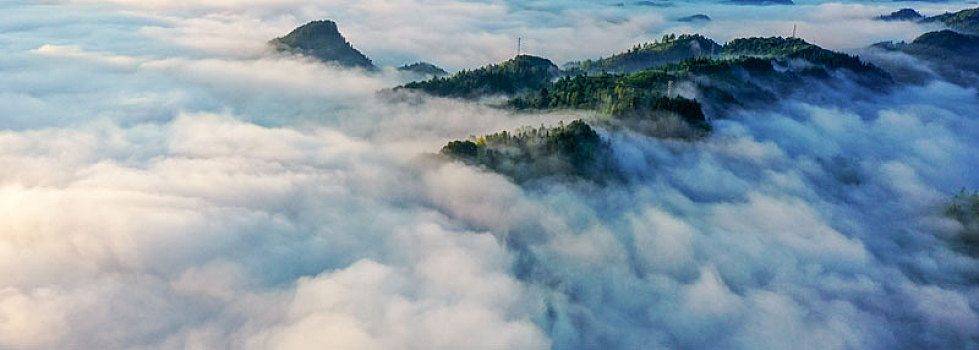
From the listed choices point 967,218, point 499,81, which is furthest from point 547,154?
point 499,81

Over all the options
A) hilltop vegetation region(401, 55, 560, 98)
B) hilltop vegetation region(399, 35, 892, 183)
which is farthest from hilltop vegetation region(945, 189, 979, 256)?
A: hilltop vegetation region(401, 55, 560, 98)

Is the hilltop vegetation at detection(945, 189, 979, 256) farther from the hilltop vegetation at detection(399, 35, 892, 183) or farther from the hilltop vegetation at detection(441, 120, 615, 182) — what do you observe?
the hilltop vegetation at detection(441, 120, 615, 182)

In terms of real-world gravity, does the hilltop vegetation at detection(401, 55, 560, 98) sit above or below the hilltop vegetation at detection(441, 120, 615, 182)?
above

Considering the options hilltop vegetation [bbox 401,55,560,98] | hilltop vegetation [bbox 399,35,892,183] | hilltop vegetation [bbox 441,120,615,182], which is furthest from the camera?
hilltop vegetation [bbox 401,55,560,98]

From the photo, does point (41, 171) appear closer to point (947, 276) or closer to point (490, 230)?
point (490, 230)

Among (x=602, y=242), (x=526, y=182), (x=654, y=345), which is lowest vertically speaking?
(x=654, y=345)

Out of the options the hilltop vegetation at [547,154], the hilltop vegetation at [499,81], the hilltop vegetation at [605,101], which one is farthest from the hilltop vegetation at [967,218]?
the hilltop vegetation at [499,81]

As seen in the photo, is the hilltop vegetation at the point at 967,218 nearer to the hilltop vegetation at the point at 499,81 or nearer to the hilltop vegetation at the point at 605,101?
the hilltop vegetation at the point at 605,101

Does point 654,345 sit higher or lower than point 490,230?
lower

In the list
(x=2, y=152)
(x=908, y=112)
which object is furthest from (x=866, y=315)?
(x=2, y=152)

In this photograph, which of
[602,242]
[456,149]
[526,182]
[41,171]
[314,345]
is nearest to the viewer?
[314,345]

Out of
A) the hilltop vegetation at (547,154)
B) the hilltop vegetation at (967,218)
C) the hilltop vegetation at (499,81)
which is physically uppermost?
the hilltop vegetation at (499,81)
